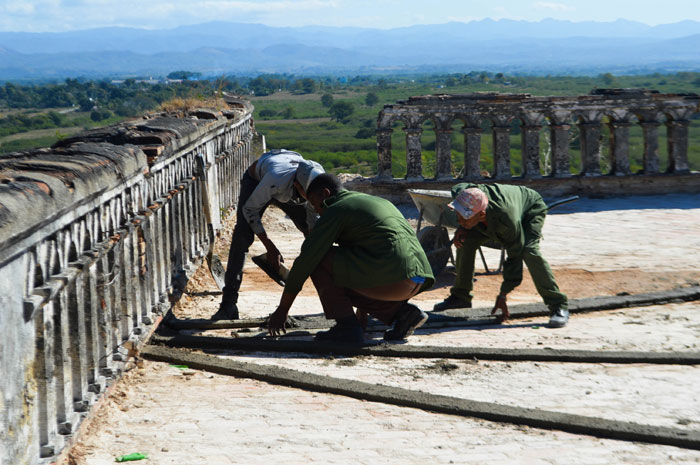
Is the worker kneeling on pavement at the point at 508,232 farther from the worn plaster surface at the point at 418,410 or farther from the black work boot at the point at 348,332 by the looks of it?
the black work boot at the point at 348,332

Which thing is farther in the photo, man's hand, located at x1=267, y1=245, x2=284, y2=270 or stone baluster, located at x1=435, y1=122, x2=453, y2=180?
stone baluster, located at x1=435, y1=122, x2=453, y2=180

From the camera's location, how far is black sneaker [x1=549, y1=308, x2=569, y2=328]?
673cm

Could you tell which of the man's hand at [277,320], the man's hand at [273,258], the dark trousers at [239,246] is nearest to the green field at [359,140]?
the dark trousers at [239,246]

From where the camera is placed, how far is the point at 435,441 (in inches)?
170

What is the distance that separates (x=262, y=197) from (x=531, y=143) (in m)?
9.82

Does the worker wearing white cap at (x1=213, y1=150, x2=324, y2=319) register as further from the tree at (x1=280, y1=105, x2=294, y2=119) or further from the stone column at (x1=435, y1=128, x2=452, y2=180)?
the tree at (x1=280, y1=105, x2=294, y2=119)

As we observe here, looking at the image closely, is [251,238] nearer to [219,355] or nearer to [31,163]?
[219,355]

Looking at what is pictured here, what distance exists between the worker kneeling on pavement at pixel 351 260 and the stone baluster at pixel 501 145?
973cm

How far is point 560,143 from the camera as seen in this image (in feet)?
51.0

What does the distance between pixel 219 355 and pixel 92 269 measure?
1.57 meters

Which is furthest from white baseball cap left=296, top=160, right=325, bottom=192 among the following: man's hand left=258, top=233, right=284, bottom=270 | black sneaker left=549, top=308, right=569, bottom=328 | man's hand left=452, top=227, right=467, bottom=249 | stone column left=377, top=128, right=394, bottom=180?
stone column left=377, top=128, right=394, bottom=180

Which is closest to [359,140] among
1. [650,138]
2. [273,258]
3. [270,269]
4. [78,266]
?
[650,138]

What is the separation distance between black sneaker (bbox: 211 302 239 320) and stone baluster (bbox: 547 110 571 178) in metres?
9.87

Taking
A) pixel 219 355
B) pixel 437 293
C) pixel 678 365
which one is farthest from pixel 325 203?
pixel 437 293
